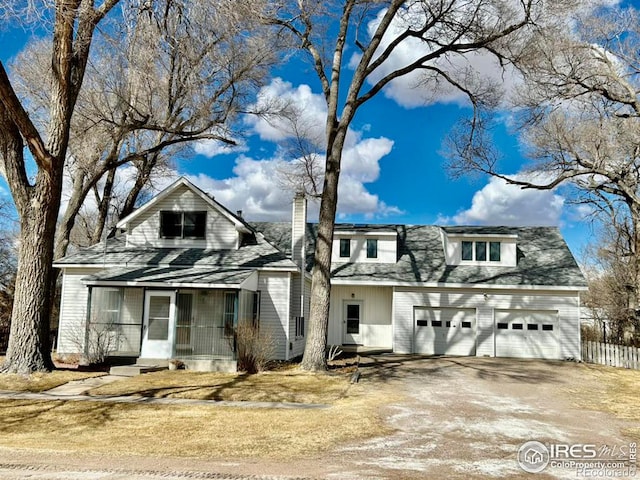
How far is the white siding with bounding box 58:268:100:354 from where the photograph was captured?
18484 millimetres

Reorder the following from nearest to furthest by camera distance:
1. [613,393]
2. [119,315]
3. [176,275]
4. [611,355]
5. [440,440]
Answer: [440,440], [613,393], [176,275], [119,315], [611,355]

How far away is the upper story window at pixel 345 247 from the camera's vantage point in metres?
24.8

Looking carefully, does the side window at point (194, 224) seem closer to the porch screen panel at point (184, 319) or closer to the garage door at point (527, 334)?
the porch screen panel at point (184, 319)

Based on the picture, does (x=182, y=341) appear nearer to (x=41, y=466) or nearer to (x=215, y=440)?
(x=215, y=440)

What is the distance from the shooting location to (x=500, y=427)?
9391 mm

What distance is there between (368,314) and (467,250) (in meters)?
5.30

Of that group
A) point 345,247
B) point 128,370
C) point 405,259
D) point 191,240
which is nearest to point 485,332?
point 405,259

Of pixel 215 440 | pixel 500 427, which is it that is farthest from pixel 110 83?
pixel 500 427

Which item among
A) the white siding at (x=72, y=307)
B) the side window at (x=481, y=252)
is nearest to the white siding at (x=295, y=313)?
the white siding at (x=72, y=307)

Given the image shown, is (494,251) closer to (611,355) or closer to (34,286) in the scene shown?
(611,355)

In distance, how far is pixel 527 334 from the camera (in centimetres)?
2198

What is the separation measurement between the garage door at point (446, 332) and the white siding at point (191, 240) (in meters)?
8.68

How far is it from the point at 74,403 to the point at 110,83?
1018 centimetres

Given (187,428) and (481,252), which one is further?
(481,252)
